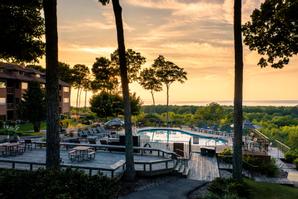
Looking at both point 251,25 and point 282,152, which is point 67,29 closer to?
point 251,25

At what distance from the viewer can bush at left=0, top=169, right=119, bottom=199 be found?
234 inches

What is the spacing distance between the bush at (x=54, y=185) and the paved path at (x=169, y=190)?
303 centimetres

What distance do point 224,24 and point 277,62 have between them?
11407mm

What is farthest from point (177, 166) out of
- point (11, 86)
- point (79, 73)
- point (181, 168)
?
point (79, 73)

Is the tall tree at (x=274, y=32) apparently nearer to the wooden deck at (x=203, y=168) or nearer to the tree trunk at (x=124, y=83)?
the tree trunk at (x=124, y=83)

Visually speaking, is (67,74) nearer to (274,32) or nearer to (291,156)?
(291,156)

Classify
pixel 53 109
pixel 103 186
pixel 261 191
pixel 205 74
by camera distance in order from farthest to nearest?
pixel 205 74 → pixel 261 191 → pixel 53 109 → pixel 103 186

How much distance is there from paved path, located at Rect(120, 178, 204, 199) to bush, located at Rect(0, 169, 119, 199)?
3028 millimetres

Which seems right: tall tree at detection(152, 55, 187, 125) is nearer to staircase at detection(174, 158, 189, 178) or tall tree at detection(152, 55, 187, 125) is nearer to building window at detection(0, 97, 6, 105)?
building window at detection(0, 97, 6, 105)

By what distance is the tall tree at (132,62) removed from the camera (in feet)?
141

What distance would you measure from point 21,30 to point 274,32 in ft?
39.4

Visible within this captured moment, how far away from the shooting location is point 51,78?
867 cm

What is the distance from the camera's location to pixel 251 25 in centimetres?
1146

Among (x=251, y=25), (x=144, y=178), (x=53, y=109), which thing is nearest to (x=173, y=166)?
(x=144, y=178)
